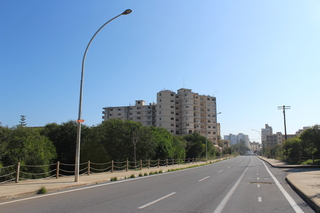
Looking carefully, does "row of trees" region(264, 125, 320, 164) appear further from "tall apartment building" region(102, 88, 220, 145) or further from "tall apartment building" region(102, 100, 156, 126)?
"tall apartment building" region(102, 100, 156, 126)

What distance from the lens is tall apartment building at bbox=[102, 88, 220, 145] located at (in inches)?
4311

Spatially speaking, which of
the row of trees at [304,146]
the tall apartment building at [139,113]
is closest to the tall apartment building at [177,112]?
the tall apartment building at [139,113]

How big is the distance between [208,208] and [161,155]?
36768 millimetres

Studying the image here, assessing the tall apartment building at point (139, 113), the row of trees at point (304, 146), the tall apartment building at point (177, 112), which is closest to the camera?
the row of trees at point (304, 146)

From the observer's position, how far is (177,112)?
115m

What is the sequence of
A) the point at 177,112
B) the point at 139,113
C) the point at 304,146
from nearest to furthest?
the point at 304,146, the point at 177,112, the point at 139,113

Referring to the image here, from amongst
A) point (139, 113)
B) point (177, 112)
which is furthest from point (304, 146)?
point (139, 113)

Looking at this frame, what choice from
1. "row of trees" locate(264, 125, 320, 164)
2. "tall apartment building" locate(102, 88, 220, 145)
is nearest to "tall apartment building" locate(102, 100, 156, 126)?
"tall apartment building" locate(102, 88, 220, 145)

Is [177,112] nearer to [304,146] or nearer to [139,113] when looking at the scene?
[139,113]

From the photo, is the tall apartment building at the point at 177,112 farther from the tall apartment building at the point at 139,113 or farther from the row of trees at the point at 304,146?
the row of trees at the point at 304,146

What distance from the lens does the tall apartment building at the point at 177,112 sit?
110m

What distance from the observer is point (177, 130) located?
373 ft

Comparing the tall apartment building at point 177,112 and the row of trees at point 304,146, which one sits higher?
the tall apartment building at point 177,112

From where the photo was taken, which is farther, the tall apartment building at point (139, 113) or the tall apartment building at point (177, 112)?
the tall apartment building at point (139, 113)
